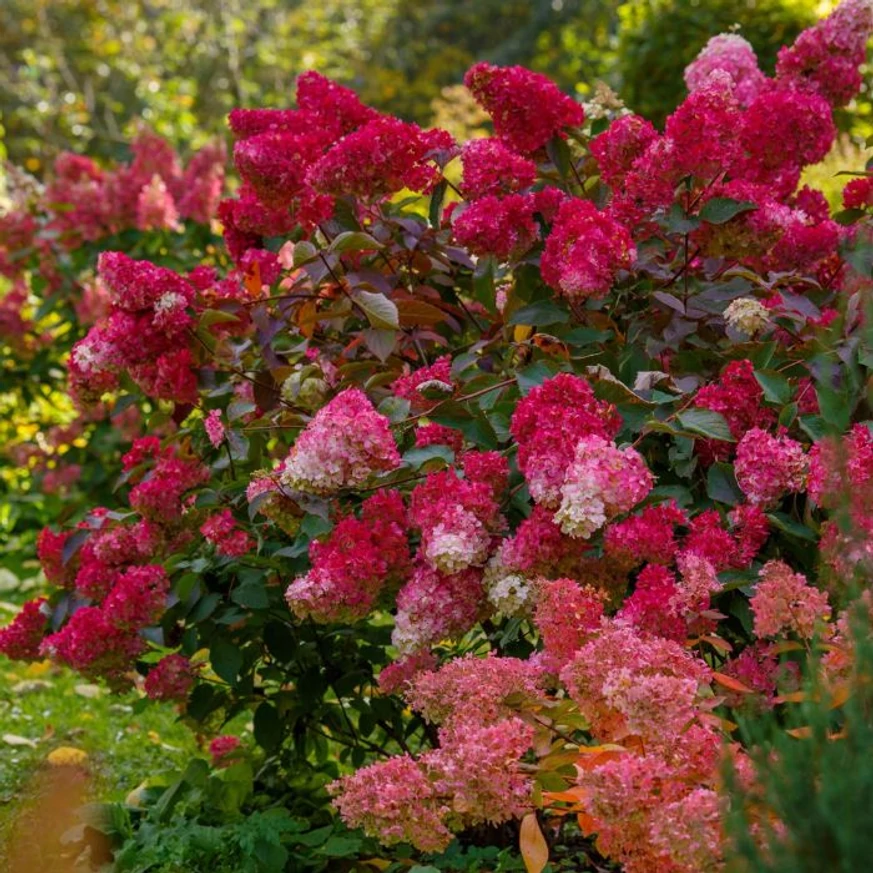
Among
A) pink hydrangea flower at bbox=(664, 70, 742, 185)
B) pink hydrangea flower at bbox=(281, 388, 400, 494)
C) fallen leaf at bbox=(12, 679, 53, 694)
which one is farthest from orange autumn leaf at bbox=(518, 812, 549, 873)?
fallen leaf at bbox=(12, 679, 53, 694)

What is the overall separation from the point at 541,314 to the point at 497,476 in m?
0.40

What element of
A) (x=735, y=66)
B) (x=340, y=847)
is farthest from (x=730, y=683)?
(x=735, y=66)

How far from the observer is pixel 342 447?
78.3 inches

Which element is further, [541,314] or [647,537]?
[541,314]

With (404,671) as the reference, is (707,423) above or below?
above

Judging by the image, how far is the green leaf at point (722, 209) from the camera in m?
2.30

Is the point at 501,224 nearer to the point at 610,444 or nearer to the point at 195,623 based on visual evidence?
the point at 610,444

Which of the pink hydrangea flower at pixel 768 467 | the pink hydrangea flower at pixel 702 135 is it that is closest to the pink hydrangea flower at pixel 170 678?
the pink hydrangea flower at pixel 768 467

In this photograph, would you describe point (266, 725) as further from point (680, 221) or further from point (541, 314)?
point (680, 221)

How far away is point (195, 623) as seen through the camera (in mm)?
2543

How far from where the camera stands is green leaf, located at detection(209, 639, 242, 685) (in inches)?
100

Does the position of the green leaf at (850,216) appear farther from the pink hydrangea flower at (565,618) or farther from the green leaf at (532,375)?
the pink hydrangea flower at (565,618)

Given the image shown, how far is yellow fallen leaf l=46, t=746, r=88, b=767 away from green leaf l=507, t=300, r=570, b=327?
1543 mm

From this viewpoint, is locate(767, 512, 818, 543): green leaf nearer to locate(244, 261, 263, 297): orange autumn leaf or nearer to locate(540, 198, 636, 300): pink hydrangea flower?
locate(540, 198, 636, 300): pink hydrangea flower
